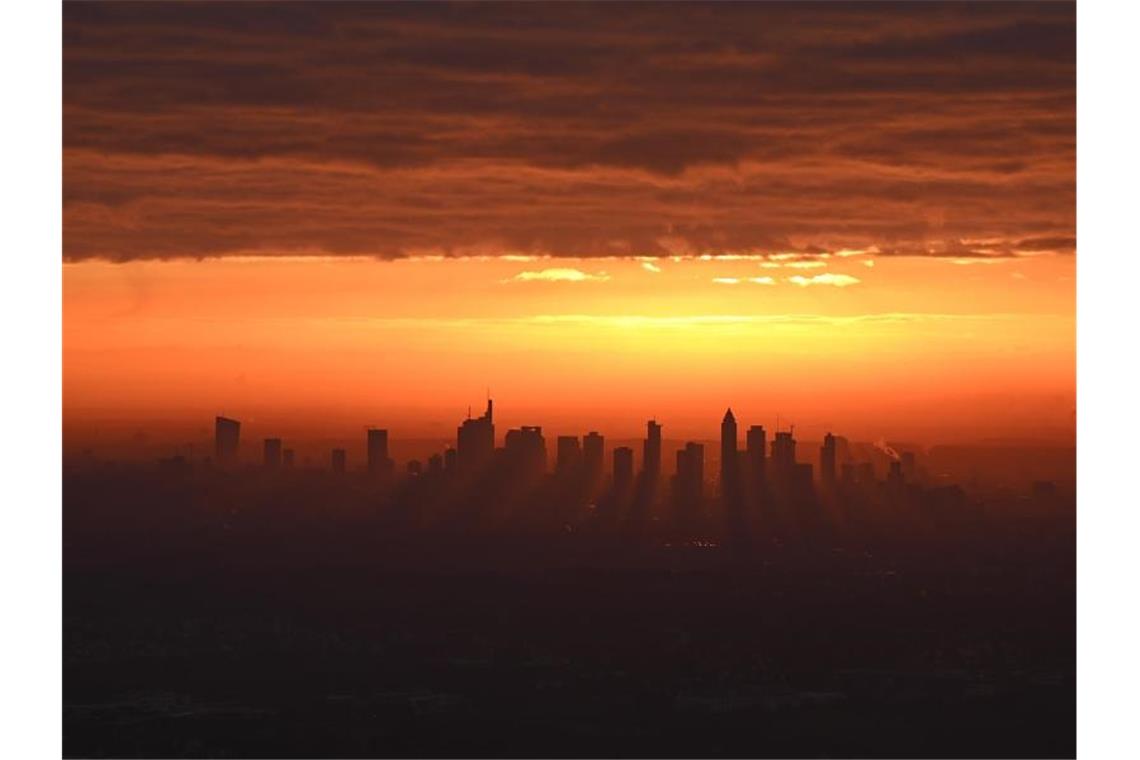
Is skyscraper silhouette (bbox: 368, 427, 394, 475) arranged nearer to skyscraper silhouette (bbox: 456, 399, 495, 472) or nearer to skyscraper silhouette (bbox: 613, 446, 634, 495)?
skyscraper silhouette (bbox: 456, 399, 495, 472)

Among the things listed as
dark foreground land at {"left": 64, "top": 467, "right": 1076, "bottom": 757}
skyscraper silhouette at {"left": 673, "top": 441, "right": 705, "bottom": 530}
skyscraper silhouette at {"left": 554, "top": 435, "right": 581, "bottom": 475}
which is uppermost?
skyscraper silhouette at {"left": 554, "top": 435, "right": 581, "bottom": 475}

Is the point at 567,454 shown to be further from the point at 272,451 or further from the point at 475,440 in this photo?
the point at 272,451

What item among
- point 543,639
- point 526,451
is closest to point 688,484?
point 526,451

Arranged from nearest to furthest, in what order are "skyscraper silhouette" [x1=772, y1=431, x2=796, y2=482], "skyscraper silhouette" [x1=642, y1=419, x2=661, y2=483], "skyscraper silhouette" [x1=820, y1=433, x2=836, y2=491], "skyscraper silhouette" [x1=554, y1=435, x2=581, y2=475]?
1. "skyscraper silhouette" [x1=642, y1=419, x2=661, y2=483]
2. "skyscraper silhouette" [x1=820, y1=433, x2=836, y2=491]
3. "skyscraper silhouette" [x1=554, y1=435, x2=581, y2=475]
4. "skyscraper silhouette" [x1=772, y1=431, x2=796, y2=482]

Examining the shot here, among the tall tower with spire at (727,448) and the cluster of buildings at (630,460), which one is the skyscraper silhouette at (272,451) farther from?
the tall tower with spire at (727,448)

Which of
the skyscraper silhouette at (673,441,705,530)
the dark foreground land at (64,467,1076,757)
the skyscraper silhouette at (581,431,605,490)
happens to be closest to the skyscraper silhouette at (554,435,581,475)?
the skyscraper silhouette at (581,431,605,490)

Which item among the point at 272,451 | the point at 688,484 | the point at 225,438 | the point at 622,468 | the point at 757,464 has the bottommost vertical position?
the point at 688,484
